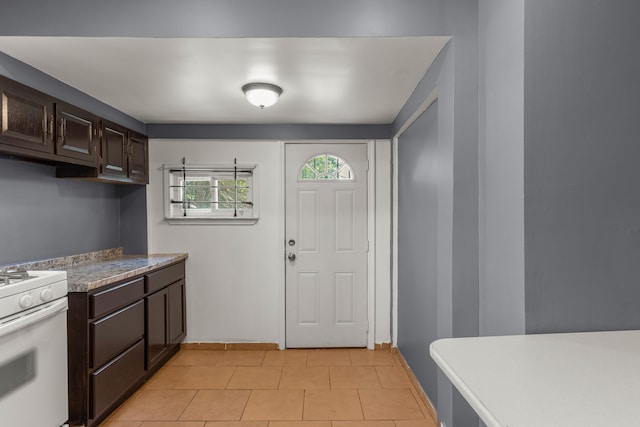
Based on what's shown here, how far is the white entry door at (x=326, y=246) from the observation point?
12.4 ft

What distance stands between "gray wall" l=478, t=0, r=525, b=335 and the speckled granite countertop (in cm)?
216

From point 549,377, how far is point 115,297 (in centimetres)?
245

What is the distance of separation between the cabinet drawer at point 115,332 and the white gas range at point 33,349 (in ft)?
0.55

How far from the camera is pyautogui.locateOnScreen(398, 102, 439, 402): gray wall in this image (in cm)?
252

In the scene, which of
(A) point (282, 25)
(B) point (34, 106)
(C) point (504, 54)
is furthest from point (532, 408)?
(B) point (34, 106)

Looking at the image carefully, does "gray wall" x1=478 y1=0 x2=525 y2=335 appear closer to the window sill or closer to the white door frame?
the white door frame

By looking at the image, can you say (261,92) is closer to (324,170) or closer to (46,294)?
(324,170)

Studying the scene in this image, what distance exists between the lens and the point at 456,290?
5.88ft

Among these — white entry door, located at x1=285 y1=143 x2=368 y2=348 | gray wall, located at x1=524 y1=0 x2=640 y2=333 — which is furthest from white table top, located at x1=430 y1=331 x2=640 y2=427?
white entry door, located at x1=285 y1=143 x2=368 y2=348

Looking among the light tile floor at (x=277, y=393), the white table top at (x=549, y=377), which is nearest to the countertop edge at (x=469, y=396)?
the white table top at (x=549, y=377)

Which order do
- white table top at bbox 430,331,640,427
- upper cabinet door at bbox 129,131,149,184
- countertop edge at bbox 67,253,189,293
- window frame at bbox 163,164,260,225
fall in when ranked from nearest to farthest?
white table top at bbox 430,331,640,427
countertop edge at bbox 67,253,189,293
upper cabinet door at bbox 129,131,149,184
window frame at bbox 163,164,260,225

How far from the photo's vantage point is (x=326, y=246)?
12.4 feet

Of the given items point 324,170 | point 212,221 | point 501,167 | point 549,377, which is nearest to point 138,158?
point 212,221

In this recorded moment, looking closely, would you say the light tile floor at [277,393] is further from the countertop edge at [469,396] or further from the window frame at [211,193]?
the countertop edge at [469,396]
